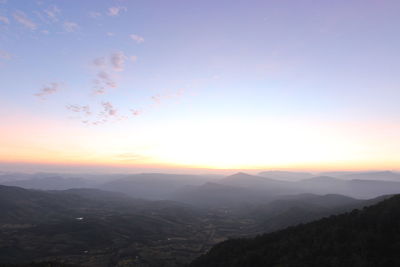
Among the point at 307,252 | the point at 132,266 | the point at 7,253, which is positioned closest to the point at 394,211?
the point at 307,252

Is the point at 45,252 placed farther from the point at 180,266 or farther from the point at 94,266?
the point at 180,266

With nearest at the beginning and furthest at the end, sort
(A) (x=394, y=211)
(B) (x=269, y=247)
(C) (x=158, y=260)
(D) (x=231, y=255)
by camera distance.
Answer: (A) (x=394, y=211)
(B) (x=269, y=247)
(D) (x=231, y=255)
(C) (x=158, y=260)

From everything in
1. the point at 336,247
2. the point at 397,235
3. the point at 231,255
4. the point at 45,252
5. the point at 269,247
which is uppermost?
the point at 397,235

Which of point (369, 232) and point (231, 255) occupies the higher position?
point (369, 232)

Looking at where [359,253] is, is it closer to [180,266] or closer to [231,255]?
[231,255]

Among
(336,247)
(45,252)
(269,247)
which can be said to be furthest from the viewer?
(45,252)

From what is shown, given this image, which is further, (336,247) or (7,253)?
(7,253)

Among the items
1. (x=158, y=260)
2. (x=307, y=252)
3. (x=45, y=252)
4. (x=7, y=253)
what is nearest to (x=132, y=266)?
(x=158, y=260)
